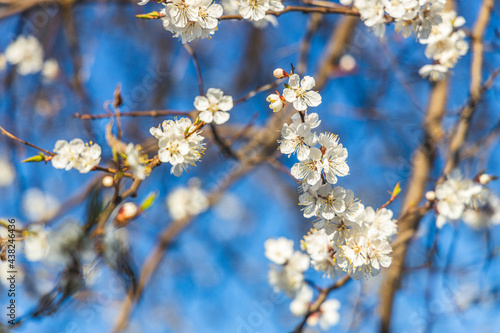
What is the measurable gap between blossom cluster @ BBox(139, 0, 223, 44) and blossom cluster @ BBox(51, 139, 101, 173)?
20.0 inches

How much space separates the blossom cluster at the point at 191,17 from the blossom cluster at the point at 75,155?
0.51 meters

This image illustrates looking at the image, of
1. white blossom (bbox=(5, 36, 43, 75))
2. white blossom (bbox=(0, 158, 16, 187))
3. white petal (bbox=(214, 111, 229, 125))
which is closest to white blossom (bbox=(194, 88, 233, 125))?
white petal (bbox=(214, 111, 229, 125))

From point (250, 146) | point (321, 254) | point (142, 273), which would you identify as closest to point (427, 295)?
point (321, 254)

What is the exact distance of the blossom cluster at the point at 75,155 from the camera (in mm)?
1262

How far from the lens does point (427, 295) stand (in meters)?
2.04

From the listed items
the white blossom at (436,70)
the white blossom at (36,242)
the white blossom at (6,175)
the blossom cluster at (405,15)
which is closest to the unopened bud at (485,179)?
the white blossom at (436,70)

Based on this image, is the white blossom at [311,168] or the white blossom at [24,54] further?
the white blossom at [24,54]

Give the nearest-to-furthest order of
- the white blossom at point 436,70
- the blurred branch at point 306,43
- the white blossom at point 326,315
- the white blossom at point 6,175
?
the white blossom at point 436,70, the white blossom at point 326,315, the blurred branch at point 306,43, the white blossom at point 6,175

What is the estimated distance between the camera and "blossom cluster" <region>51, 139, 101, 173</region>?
4.14 ft

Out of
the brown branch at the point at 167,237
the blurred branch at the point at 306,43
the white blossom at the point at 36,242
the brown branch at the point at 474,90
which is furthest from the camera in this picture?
the brown branch at the point at 167,237

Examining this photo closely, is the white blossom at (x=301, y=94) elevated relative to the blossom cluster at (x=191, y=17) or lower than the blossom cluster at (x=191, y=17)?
lower

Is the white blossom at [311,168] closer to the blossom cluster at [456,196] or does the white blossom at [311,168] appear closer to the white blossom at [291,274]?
the blossom cluster at [456,196]

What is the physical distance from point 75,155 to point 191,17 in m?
0.64

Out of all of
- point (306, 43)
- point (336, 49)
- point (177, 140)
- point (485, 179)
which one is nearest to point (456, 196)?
point (485, 179)
